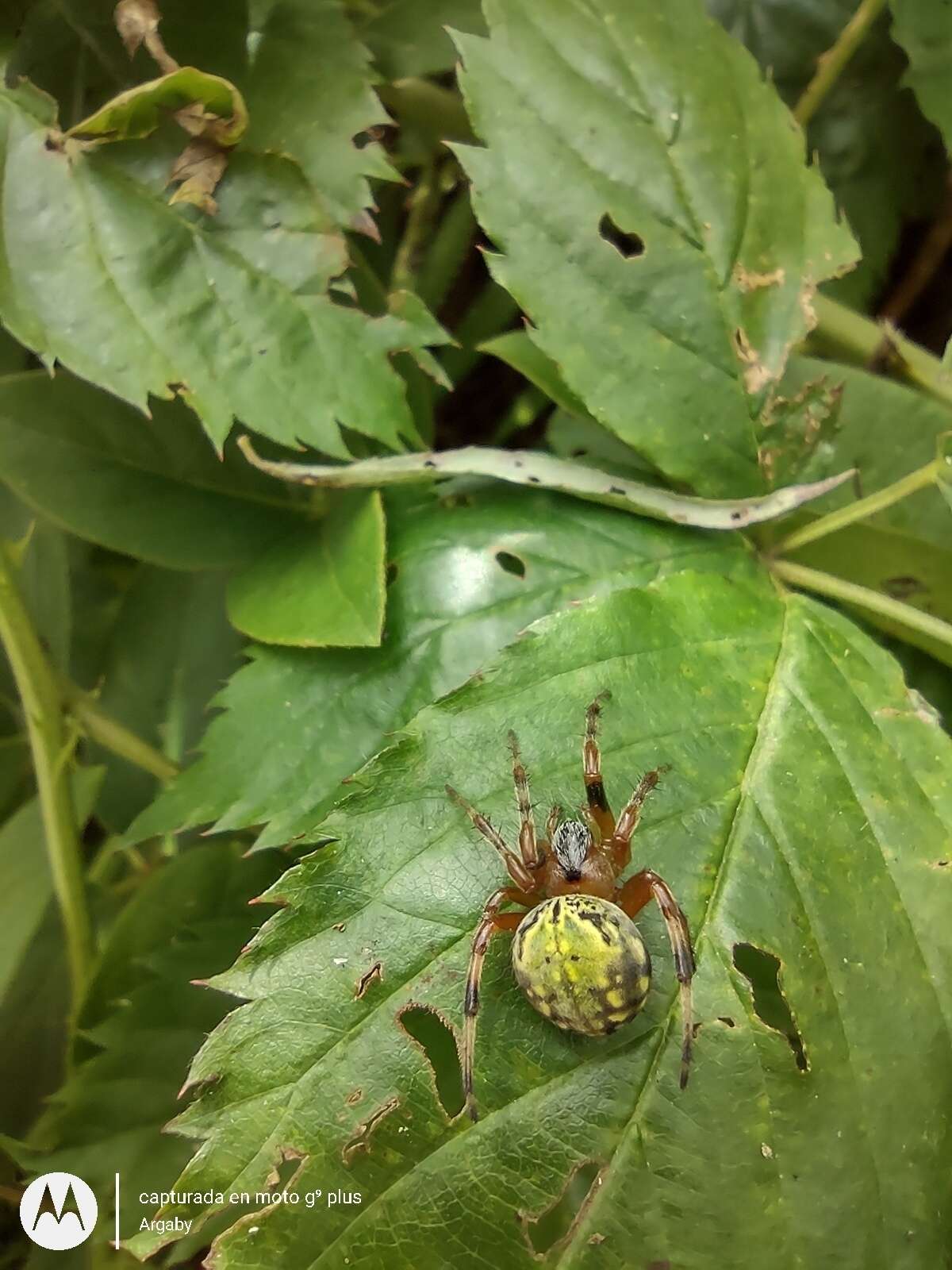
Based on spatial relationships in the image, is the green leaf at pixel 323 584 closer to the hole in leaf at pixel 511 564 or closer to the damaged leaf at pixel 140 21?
the hole in leaf at pixel 511 564

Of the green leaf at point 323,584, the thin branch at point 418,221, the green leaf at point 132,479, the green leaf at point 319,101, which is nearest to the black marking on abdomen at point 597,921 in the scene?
the green leaf at point 323,584

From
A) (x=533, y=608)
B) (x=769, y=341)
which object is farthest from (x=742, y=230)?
(x=533, y=608)

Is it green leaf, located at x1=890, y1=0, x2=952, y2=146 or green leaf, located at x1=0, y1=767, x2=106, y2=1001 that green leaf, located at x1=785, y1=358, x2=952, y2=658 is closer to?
green leaf, located at x1=890, y1=0, x2=952, y2=146

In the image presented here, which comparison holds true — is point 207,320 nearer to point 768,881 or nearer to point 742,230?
point 742,230

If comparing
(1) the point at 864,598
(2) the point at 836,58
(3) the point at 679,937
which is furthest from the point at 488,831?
(2) the point at 836,58

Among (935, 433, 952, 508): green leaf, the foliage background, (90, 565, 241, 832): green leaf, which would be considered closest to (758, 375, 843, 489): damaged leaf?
the foliage background
